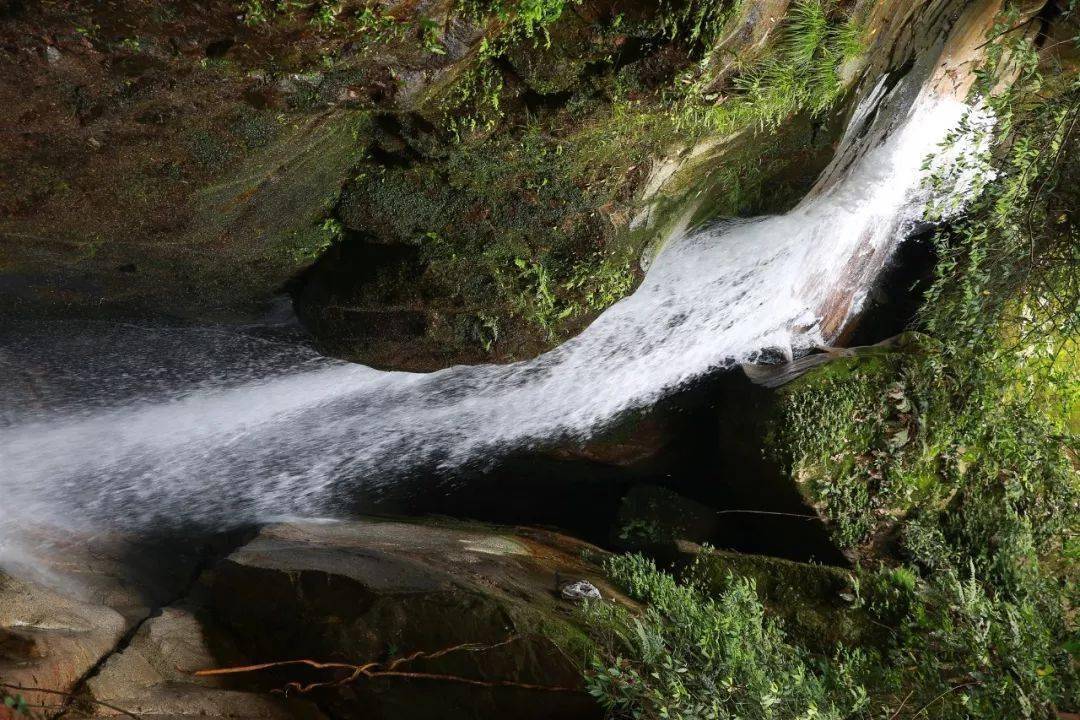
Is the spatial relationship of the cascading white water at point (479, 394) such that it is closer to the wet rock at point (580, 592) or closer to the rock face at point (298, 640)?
the rock face at point (298, 640)

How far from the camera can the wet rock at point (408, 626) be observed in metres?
3.97

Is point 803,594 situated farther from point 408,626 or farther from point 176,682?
point 176,682

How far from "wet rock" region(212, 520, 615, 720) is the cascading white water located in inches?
56.7

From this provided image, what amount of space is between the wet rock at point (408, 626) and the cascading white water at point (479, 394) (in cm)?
144

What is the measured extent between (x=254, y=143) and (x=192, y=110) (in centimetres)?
38

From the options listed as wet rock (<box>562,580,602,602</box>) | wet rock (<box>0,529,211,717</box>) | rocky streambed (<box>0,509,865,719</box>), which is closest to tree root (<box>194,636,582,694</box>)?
rocky streambed (<box>0,509,865,719</box>)

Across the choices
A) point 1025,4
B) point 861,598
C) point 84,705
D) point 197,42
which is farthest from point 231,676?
point 1025,4

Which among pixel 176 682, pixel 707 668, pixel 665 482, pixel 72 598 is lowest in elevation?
pixel 665 482

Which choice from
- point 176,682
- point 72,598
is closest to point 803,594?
point 176,682

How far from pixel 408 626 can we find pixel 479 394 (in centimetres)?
297

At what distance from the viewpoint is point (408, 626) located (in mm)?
4195

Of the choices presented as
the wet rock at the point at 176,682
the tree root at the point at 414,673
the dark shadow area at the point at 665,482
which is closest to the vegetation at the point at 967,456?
the dark shadow area at the point at 665,482

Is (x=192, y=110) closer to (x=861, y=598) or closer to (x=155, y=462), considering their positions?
(x=155, y=462)

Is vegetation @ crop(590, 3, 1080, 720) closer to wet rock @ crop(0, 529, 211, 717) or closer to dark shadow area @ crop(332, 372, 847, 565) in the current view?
dark shadow area @ crop(332, 372, 847, 565)
